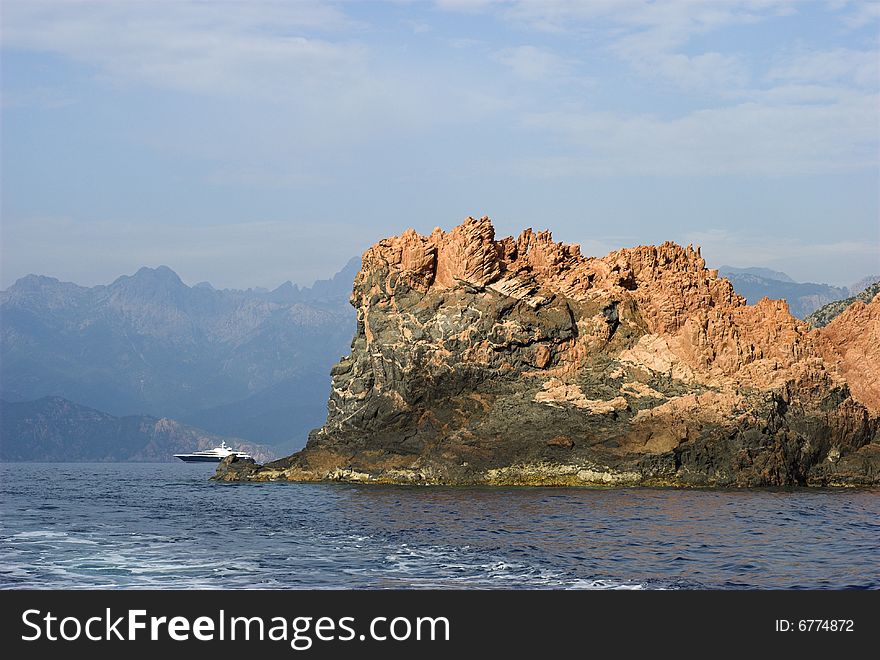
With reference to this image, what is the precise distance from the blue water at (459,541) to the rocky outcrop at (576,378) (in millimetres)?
8544

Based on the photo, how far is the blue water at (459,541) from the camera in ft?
120

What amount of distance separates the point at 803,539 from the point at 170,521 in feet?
113

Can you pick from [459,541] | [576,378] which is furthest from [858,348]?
[459,541]

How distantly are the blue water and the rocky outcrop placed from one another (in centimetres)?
854

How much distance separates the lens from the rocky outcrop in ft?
281

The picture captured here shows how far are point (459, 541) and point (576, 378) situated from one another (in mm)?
46462

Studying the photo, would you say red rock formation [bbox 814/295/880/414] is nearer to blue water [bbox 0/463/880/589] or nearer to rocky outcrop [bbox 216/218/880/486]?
rocky outcrop [bbox 216/218/880/486]

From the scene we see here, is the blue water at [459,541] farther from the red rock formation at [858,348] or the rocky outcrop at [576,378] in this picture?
the red rock formation at [858,348]

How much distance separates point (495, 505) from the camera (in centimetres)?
6675

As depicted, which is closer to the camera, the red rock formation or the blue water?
the blue water

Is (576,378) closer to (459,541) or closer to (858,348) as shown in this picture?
(858,348)

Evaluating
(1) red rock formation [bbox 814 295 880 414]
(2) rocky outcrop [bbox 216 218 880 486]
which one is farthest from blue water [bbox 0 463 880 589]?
(1) red rock formation [bbox 814 295 880 414]
